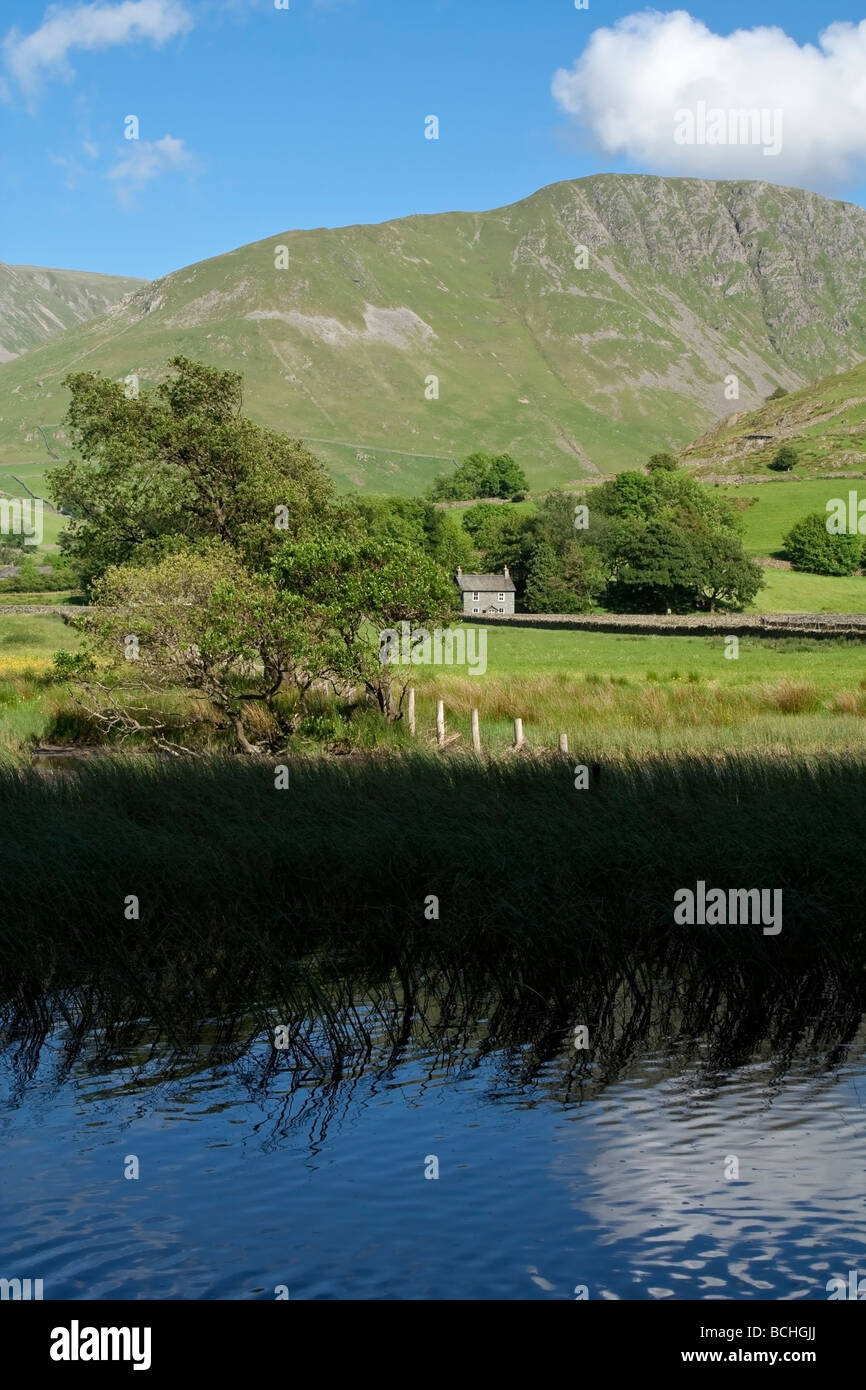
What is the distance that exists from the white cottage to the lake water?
10386cm

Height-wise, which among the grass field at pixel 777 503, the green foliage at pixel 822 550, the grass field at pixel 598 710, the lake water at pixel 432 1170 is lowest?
the lake water at pixel 432 1170

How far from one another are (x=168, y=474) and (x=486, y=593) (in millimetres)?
57252

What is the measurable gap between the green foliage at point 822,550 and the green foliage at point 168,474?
72.3m

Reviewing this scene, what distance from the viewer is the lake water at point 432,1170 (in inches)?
300

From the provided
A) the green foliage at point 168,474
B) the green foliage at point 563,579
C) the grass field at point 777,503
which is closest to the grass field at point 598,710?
the green foliage at point 168,474

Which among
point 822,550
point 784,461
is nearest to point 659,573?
point 822,550

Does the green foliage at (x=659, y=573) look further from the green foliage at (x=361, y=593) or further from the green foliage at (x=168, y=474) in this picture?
the green foliage at (x=361, y=593)

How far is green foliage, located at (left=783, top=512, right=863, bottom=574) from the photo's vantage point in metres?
124

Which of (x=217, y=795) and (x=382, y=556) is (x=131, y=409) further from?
(x=217, y=795)

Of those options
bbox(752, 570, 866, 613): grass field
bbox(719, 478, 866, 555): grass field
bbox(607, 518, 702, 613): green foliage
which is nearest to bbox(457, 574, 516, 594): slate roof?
bbox(607, 518, 702, 613): green foliage

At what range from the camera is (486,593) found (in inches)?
4550

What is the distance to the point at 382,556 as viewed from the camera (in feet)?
117

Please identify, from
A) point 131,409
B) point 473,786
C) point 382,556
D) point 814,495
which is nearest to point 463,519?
point 814,495

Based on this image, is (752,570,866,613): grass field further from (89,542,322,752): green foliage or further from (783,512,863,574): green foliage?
(89,542,322,752): green foliage
